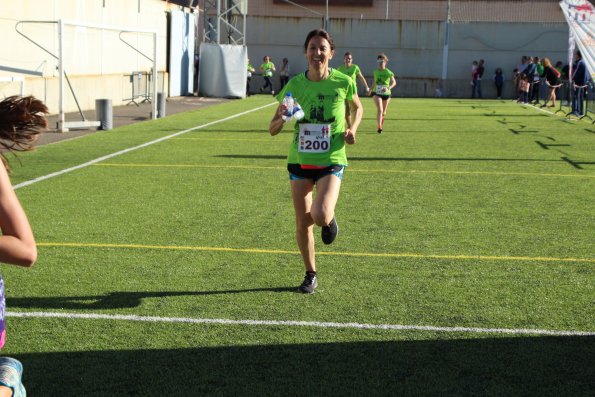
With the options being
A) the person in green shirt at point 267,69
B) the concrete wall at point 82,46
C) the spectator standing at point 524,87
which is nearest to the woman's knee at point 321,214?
the concrete wall at point 82,46

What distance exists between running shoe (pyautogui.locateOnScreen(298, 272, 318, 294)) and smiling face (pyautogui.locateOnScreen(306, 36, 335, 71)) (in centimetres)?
160

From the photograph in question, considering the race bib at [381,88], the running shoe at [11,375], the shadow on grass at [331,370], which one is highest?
the race bib at [381,88]

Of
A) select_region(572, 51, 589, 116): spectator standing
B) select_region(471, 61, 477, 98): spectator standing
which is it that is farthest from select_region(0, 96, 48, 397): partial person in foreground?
select_region(471, 61, 477, 98): spectator standing

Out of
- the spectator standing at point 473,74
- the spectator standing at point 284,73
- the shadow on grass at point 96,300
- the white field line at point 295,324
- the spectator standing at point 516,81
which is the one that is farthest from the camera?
the spectator standing at point 473,74

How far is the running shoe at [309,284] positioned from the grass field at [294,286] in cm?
9

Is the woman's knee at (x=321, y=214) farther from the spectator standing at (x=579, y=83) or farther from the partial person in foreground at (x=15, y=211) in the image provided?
the spectator standing at (x=579, y=83)

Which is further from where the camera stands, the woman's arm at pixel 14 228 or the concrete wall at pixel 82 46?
the concrete wall at pixel 82 46

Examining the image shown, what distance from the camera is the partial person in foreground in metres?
2.95

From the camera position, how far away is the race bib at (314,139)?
7113 mm

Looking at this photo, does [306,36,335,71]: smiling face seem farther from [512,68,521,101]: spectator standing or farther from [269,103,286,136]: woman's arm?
[512,68,521,101]: spectator standing

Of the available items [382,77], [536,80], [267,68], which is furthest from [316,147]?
[267,68]

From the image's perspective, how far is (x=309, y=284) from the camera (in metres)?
7.00

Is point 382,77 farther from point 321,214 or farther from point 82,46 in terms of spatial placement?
point 321,214

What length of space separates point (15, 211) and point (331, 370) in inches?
104
